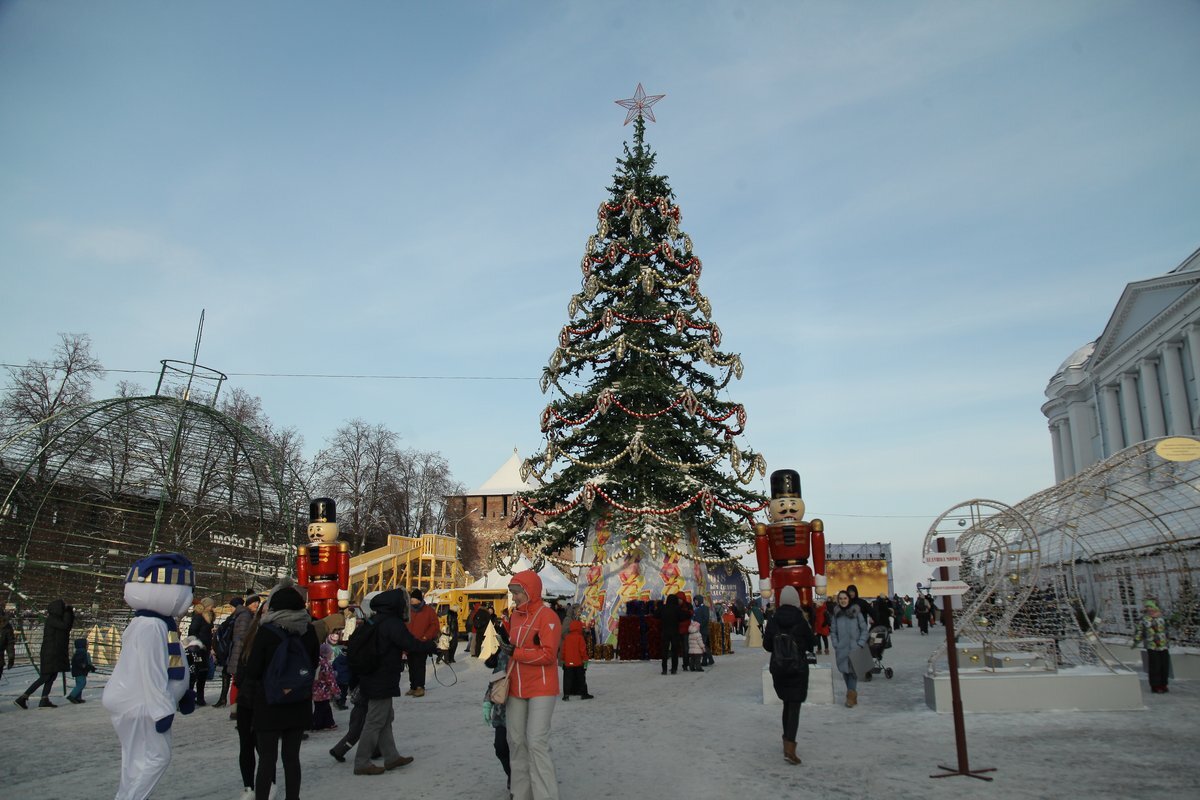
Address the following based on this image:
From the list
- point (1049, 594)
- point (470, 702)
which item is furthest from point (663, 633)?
point (1049, 594)

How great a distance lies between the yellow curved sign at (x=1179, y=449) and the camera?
12.2 meters

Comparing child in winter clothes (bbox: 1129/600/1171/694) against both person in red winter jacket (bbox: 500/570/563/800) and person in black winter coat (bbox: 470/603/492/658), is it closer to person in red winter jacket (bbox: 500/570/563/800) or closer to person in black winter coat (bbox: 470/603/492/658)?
person in red winter jacket (bbox: 500/570/563/800)

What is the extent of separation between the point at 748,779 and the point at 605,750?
1.97 m

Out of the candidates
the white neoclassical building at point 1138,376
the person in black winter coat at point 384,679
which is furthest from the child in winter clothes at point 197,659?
the white neoclassical building at point 1138,376

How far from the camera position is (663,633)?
17859mm

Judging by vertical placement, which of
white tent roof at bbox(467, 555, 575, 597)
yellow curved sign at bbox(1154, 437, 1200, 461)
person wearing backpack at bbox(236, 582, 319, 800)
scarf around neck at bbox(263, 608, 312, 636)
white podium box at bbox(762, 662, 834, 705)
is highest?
yellow curved sign at bbox(1154, 437, 1200, 461)

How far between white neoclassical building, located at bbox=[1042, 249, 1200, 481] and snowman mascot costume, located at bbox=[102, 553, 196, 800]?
4361 cm

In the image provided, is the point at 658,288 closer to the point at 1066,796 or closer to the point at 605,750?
the point at 605,750

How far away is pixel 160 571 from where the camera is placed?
591 centimetres

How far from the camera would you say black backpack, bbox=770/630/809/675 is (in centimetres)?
804

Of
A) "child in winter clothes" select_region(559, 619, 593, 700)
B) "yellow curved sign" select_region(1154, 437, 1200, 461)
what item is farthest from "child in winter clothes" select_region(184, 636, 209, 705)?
"yellow curved sign" select_region(1154, 437, 1200, 461)

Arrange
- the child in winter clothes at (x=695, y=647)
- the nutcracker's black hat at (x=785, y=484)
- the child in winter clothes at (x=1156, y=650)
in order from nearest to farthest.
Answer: the child in winter clothes at (x=1156, y=650)
the nutcracker's black hat at (x=785, y=484)
the child in winter clothes at (x=695, y=647)

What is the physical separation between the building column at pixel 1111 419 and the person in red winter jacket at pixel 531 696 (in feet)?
197

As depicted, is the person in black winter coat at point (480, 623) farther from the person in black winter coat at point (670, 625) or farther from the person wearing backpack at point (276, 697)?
the person wearing backpack at point (276, 697)
